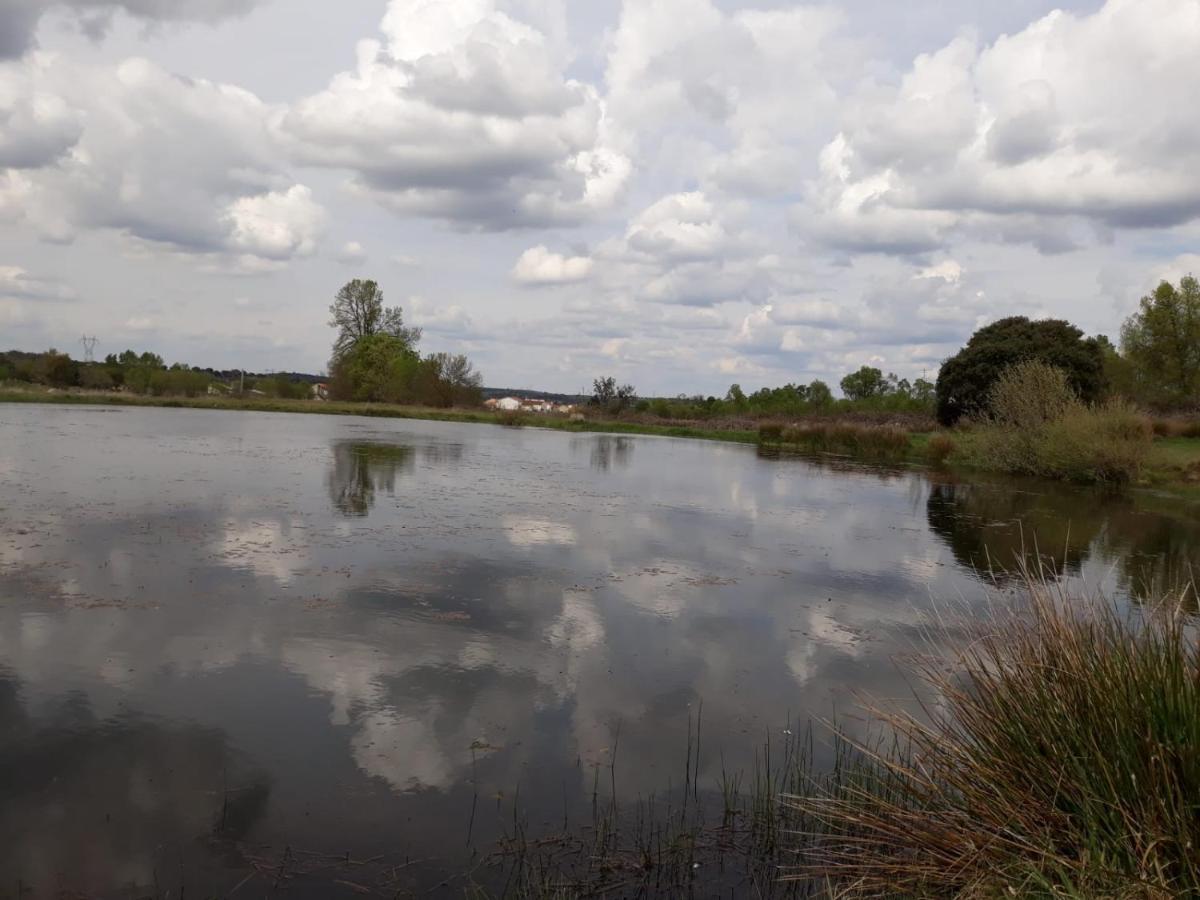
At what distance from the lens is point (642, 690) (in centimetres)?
792

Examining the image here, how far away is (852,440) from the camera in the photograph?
160 ft

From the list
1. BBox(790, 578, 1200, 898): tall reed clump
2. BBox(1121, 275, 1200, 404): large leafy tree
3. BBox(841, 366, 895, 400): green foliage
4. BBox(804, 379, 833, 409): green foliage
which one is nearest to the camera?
BBox(790, 578, 1200, 898): tall reed clump

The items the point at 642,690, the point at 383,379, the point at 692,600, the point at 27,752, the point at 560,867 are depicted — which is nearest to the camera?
the point at 560,867

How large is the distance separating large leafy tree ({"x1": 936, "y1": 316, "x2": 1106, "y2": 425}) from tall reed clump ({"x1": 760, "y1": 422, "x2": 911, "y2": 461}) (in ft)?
16.3

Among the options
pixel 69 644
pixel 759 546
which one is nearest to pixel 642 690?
pixel 69 644

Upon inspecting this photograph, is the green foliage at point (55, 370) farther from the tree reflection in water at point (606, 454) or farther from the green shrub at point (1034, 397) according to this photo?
the green shrub at point (1034, 397)

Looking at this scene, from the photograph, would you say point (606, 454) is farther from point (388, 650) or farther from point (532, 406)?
point (532, 406)

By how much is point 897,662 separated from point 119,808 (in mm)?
7505

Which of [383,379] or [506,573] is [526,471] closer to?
[506,573]

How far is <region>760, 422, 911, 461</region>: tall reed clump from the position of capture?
45.6 m

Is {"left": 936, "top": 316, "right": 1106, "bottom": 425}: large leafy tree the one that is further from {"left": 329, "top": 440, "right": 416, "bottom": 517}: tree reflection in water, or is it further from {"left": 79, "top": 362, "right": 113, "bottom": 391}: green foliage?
{"left": 79, "top": 362, "right": 113, "bottom": 391}: green foliage

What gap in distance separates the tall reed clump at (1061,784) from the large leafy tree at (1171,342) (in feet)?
192

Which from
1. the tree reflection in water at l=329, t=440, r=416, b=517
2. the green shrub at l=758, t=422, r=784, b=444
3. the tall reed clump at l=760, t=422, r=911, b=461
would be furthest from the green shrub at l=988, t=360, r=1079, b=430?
the tree reflection in water at l=329, t=440, r=416, b=517

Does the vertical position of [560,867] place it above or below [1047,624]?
below
